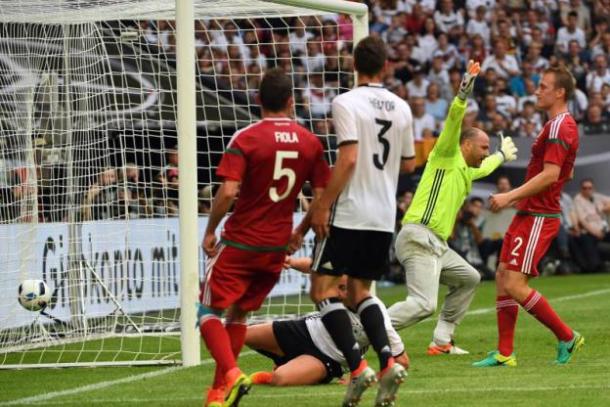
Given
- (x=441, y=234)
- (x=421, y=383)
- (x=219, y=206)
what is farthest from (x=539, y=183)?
(x=219, y=206)

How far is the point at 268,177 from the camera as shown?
7988mm

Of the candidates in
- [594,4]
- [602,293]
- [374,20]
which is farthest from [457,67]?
[602,293]

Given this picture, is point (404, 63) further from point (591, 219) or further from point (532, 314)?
point (532, 314)

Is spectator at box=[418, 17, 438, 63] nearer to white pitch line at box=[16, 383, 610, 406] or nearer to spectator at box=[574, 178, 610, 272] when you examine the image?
spectator at box=[574, 178, 610, 272]

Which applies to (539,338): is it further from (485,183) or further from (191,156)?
(485,183)

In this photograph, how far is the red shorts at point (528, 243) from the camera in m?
10.5

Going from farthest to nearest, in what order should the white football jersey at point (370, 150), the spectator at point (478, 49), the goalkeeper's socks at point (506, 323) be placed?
the spectator at point (478, 49) → the goalkeeper's socks at point (506, 323) → the white football jersey at point (370, 150)

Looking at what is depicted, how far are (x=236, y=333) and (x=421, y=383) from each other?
157 centimetres

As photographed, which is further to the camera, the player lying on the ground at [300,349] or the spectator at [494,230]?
the spectator at [494,230]

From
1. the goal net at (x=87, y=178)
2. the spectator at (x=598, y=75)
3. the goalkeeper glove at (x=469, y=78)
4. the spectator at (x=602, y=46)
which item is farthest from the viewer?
the spectator at (x=602, y=46)

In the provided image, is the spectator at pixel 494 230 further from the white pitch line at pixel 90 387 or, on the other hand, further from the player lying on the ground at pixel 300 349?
the player lying on the ground at pixel 300 349

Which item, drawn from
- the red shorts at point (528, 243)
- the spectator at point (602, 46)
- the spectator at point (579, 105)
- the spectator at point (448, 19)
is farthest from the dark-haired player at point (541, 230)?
the spectator at point (602, 46)

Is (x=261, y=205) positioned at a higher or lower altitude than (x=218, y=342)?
higher

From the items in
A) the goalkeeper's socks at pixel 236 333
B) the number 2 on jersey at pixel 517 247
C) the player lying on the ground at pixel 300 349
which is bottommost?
the player lying on the ground at pixel 300 349
